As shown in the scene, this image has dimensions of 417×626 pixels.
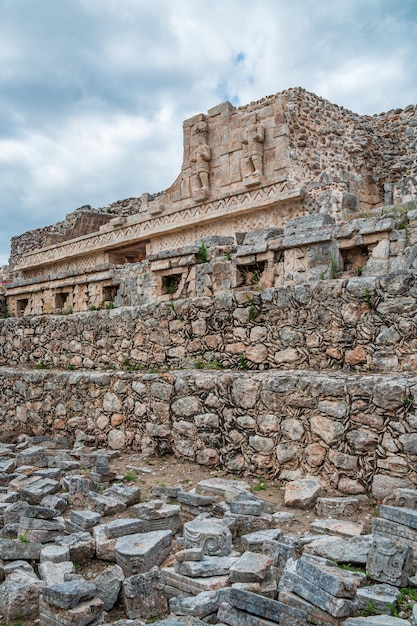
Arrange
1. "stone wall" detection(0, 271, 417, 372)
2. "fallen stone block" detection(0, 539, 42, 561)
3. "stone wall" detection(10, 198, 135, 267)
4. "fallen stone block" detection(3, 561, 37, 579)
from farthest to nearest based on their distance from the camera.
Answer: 1. "stone wall" detection(10, 198, 135, 267)
2. "stone wall" detection(0, 271, 417, 372)
3. "fallen stone block" detection(0, 539, 42, 561)
4. "fallen stone block" detection(3, 561, 37, 579)

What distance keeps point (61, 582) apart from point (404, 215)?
499cm

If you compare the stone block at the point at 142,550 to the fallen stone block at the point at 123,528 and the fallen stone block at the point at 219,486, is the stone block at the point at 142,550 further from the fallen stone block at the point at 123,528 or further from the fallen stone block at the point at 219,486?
the fallen stone block at the point at 219,486

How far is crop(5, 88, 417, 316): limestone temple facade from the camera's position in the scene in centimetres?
681

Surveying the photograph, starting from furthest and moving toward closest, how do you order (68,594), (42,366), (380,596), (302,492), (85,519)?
1. (42,366)
2. (302,492)
3. (85,519)
4. (68,594)
5. (380,596)

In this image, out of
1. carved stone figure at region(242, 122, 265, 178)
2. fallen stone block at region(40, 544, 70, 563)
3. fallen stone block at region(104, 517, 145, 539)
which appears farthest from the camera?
carved stone figure at region(242, 122, 265, 178)

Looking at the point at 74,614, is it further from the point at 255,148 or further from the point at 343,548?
the point at 255,148

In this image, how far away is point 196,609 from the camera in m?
3.12

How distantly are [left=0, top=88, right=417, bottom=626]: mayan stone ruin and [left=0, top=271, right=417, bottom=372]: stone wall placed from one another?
0.07 feet

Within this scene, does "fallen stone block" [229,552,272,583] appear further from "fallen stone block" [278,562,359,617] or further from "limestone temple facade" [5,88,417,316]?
"limestone temple facade" [5,88,417,316]

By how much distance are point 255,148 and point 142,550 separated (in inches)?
379

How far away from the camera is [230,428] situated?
6.11 m

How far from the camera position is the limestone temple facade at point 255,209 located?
681cm

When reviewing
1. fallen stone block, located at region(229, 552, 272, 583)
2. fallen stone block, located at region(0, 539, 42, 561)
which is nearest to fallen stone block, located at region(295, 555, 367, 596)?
fallen stone block, located at region(229, 552, 272, 583)

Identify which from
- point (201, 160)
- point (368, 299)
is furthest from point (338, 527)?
point (201, 160)
